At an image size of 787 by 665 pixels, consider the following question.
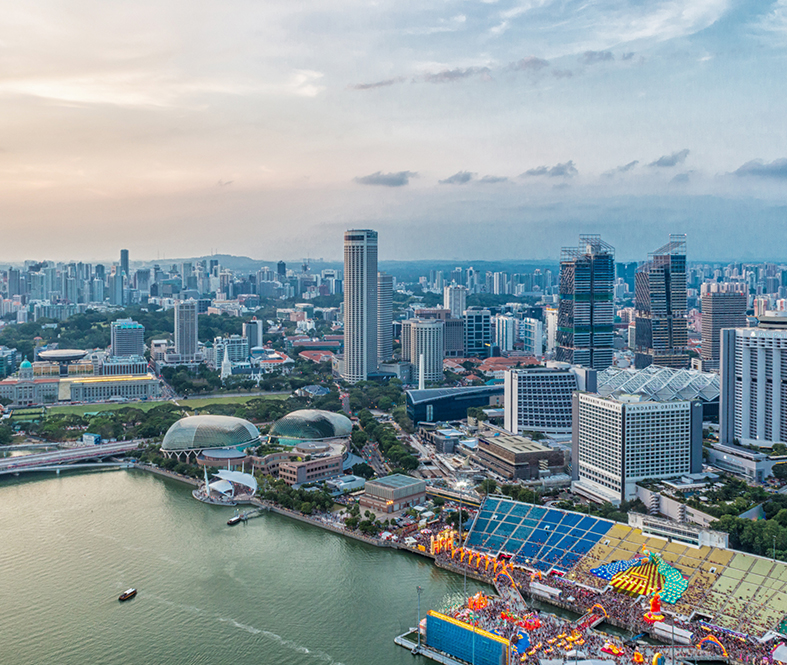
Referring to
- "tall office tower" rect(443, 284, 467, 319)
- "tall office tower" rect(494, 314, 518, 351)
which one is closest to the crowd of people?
"tall office tower" rect(494, 314, 518, 351)

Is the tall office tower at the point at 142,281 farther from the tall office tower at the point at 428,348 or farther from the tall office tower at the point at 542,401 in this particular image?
the tall office tower at the point at 542,401

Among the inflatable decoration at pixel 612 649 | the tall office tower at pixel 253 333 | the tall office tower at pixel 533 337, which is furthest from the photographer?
the tall office tower at pixel 253 333

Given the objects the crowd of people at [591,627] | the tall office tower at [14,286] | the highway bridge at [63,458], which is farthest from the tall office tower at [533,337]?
the tall office tower at [14,286]

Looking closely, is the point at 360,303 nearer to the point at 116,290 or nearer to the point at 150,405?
the point at 150,405

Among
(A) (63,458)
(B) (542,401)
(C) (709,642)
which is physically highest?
(B) (542,401)

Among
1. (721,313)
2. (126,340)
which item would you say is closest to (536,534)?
(721,313)

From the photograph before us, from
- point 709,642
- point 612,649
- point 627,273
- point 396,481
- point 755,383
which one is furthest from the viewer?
point 627,273

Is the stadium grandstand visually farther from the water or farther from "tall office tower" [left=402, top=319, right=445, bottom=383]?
"tall office tower" [left=402, top=319, right=445, bottom=383]

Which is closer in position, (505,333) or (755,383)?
(755,383)
